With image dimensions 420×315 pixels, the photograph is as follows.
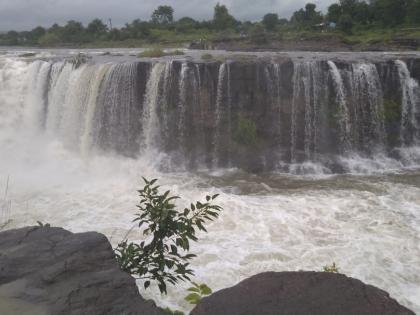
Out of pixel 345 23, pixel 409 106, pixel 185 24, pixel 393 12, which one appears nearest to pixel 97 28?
pixel 185 24

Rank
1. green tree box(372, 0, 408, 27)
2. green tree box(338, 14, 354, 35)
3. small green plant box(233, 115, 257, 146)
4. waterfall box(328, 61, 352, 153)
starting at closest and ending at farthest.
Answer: small green plant box(233, 115, 257, 146), waterfall box(328, 61, 352, 153), green tree box(372, 0, 408, 27), green tree box(338, 14, 354, 35)

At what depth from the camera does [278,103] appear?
45.5 ft

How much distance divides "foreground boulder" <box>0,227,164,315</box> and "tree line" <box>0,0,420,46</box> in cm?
3261

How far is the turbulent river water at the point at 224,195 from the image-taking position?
724 cm

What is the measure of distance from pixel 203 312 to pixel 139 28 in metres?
48.2

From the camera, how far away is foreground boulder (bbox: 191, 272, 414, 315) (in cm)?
293

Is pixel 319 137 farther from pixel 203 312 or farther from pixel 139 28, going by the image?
pixel 139 28

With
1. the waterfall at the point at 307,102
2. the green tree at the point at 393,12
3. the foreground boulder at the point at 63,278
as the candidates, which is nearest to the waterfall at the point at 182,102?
the waterfall at the point at 307,102

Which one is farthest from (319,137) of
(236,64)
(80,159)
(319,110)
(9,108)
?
(9,108)

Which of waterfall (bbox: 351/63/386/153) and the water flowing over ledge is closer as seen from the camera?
the water flowing over ledge

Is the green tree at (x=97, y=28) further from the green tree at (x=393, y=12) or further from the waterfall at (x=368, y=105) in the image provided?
the waterfall at (x=368, y=105)

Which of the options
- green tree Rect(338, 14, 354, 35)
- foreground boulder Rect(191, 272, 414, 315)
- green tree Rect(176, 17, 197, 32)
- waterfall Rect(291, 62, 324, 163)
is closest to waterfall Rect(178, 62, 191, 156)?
waterfall Rect(291, 62, 324, 163)

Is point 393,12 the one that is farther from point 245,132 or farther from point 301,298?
point 301,298

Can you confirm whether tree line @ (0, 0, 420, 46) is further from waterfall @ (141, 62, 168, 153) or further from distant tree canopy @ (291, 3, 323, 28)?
waterfall @ (141, 62, 168, 153)
